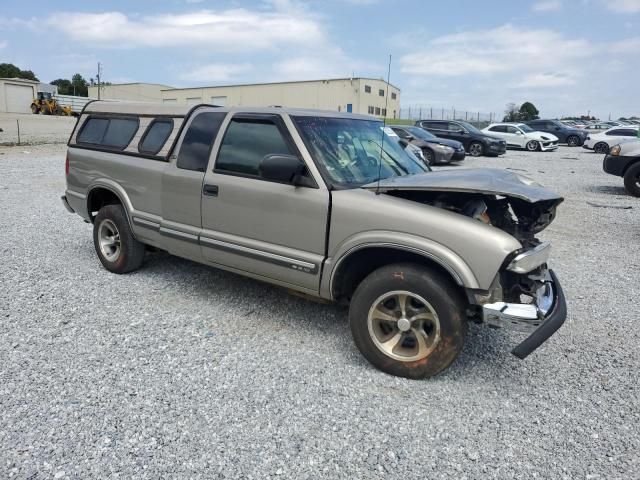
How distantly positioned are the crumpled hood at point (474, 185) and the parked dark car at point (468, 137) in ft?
61.9

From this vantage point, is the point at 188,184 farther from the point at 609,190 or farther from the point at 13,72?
the point at 13,72

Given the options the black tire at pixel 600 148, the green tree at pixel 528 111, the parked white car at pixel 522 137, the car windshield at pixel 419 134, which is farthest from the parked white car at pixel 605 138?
the green tree at pixel 528 111

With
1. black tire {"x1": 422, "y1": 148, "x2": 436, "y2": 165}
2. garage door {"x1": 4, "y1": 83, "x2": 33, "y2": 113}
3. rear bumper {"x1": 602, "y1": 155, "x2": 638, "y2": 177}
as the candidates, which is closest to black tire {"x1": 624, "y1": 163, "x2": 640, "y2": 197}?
rear bumper {"x1": 602, "y1": 155, "x2": 638, "y2": 177}

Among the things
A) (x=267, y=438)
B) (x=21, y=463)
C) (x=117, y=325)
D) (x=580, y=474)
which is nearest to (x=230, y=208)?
(x=117, y=325)

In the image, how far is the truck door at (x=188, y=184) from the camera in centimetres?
433

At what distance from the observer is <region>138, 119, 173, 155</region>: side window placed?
4.75m

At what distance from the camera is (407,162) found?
14.6 ft

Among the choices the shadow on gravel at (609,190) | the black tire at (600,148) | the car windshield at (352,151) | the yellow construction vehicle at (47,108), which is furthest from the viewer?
the yellow construction vehicle at (47,108)

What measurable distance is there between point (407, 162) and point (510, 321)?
6.23 feet

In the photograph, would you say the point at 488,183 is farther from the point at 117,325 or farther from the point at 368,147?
the point at 117,325

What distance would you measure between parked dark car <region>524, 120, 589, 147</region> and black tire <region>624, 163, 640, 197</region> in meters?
20.7

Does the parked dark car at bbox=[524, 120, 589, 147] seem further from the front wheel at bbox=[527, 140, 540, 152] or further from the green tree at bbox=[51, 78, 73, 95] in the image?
the green tree at bbox=[51, 78, 73, 95]

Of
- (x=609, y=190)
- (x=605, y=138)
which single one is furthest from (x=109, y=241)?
(x=605, y=138)

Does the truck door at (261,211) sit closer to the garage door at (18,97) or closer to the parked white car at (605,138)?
the parked white car at (605,138)
